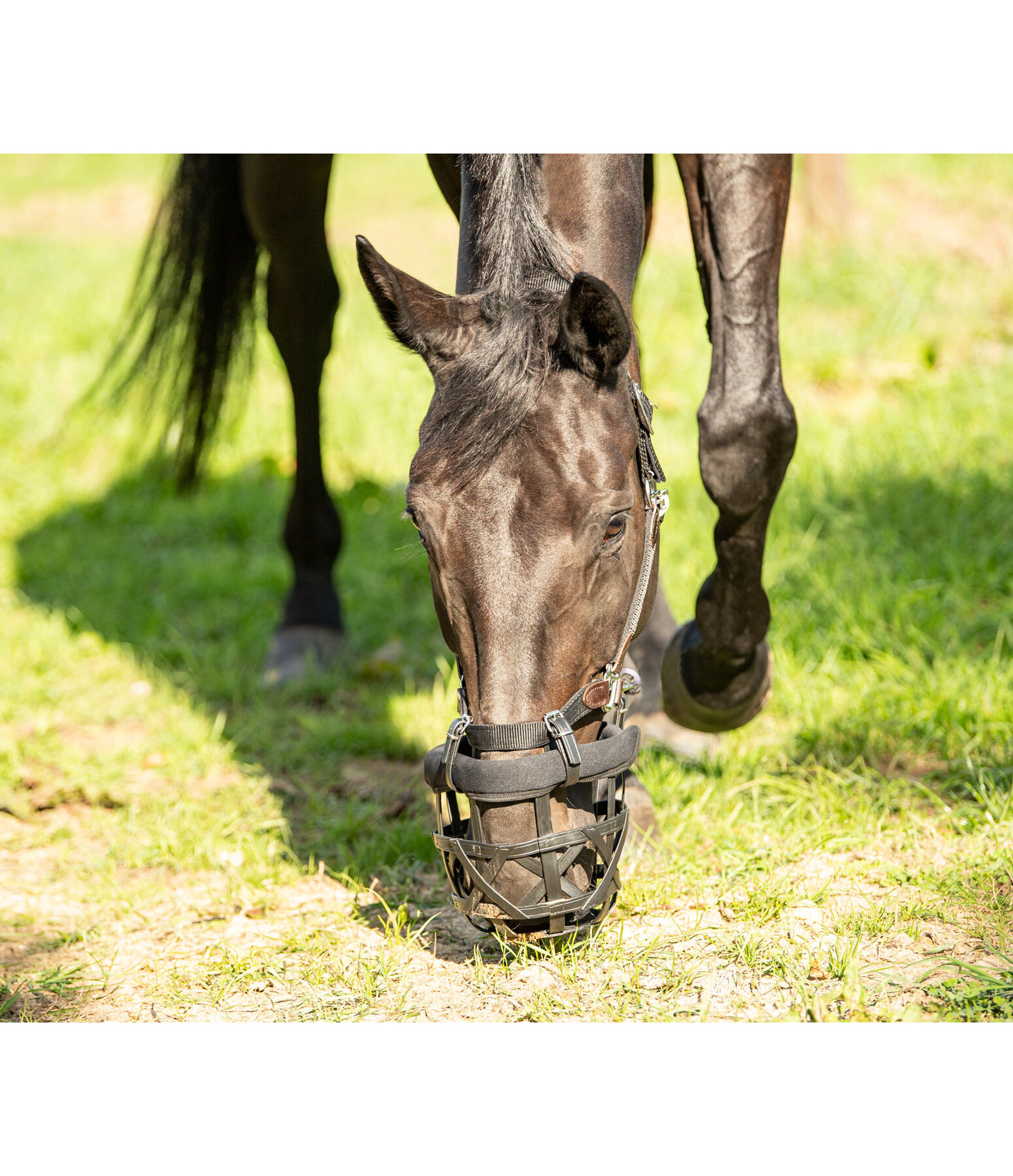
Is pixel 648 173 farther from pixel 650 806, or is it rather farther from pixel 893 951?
pixel 893 951

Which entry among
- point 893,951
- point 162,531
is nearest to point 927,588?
point 893,951

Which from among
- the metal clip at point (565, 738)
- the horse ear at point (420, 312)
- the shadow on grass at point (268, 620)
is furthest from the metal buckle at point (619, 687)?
the horse ear at point (420, 312)

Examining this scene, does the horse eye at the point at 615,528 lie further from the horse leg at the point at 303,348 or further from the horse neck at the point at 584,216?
the horse leg at the point at 303,348

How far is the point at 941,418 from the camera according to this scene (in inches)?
227

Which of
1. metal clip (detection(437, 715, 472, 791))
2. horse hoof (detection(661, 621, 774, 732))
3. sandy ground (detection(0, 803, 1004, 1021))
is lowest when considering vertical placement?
sandy ground (detection(0, 803, 1004, 1021))

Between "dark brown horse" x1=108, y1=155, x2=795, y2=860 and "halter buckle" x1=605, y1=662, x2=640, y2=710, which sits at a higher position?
"dark brown horse" x1=108, y1=155, x2=795, y2=860

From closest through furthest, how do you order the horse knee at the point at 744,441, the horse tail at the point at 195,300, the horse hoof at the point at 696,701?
the horse knee at the point at 744,441, the horse hoof at the point at 696,701, the horse tail at the point at 195,300

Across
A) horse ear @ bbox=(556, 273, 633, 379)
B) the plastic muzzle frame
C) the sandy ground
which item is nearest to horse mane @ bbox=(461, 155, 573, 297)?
horse ear @ bbox=(556, 273, 633, 379)

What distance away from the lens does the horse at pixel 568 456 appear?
6.73 ft

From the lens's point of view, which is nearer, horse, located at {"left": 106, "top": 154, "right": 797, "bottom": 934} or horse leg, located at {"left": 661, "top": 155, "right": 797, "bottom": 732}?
horse, located at {"left": 106, "top": 154, "right": 797, "bottom": 934}

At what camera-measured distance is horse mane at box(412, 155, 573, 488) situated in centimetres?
207

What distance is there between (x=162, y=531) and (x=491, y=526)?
4708mm

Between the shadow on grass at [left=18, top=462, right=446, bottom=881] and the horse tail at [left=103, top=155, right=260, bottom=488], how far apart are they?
29.2 inches

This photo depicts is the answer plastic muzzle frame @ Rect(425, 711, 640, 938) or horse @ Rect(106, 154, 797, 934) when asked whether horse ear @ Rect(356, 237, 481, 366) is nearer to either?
horse @ Rect(106, 154, 797, 934)
